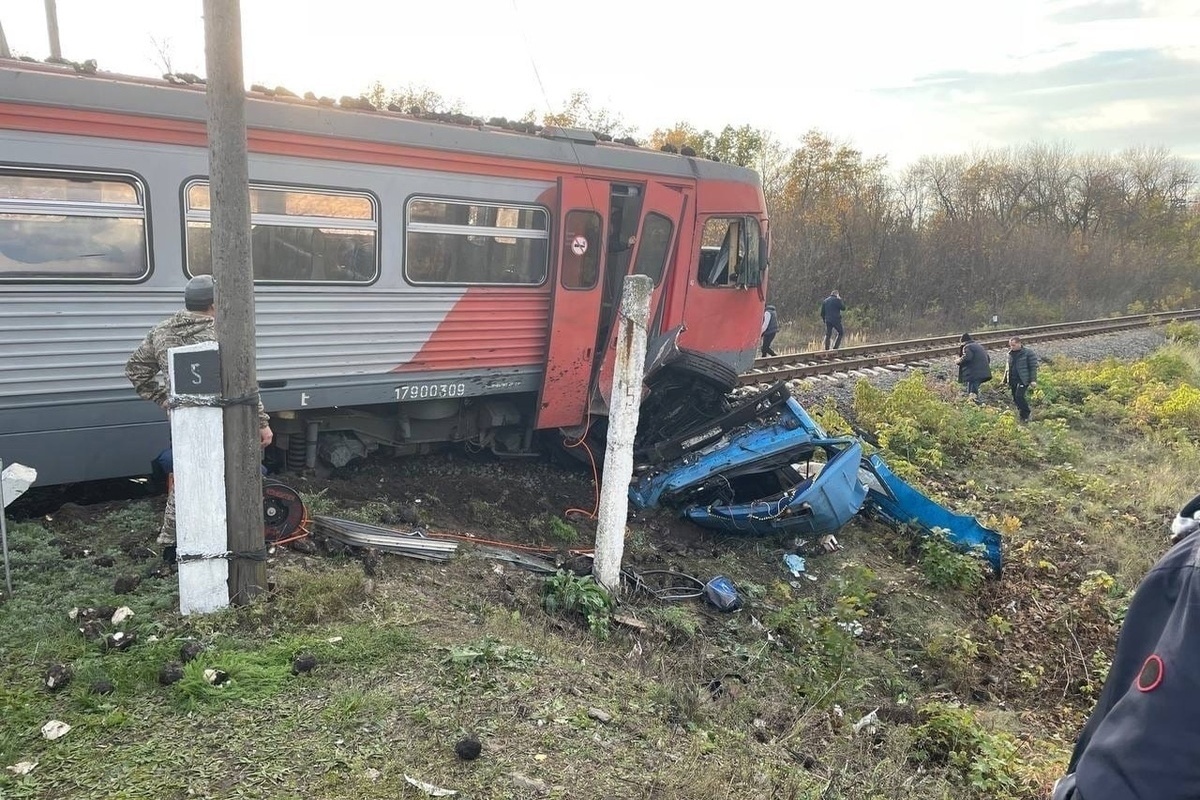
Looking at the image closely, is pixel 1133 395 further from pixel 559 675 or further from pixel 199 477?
pixel 199 477

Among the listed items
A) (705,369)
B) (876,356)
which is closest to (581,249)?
(705,369)

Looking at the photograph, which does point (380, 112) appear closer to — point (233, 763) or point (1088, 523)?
point (233, 763)

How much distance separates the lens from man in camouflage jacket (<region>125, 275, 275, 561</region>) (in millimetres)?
4605

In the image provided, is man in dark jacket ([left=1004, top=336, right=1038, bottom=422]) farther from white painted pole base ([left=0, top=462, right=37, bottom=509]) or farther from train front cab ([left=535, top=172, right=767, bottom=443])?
white painted pole base ([left=0, top=462, right=37, bottom=509])

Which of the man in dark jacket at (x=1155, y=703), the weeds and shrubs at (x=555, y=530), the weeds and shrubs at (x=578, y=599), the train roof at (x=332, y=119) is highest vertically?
the train roof at (x=332, y=119)

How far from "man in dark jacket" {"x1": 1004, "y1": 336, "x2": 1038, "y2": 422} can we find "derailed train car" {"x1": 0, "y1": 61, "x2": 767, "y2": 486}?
18.7 feet

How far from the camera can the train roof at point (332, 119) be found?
5.11 m

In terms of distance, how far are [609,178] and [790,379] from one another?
243 inches

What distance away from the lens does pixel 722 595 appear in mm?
6012

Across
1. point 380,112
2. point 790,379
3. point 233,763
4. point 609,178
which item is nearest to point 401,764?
point 233,763

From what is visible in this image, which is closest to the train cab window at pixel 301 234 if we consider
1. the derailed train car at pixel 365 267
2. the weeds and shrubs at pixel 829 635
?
the derailed train car at pixel 365 267

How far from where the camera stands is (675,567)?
260 inches

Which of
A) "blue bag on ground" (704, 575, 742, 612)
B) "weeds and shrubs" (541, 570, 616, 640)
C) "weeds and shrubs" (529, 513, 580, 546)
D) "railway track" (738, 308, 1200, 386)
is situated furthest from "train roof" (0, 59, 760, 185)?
"blue bag on ground" (704, 575, 742, 612)

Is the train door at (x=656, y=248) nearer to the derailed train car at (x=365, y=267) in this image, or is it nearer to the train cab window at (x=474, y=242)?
the derailed train car at (x=365, y=267)
